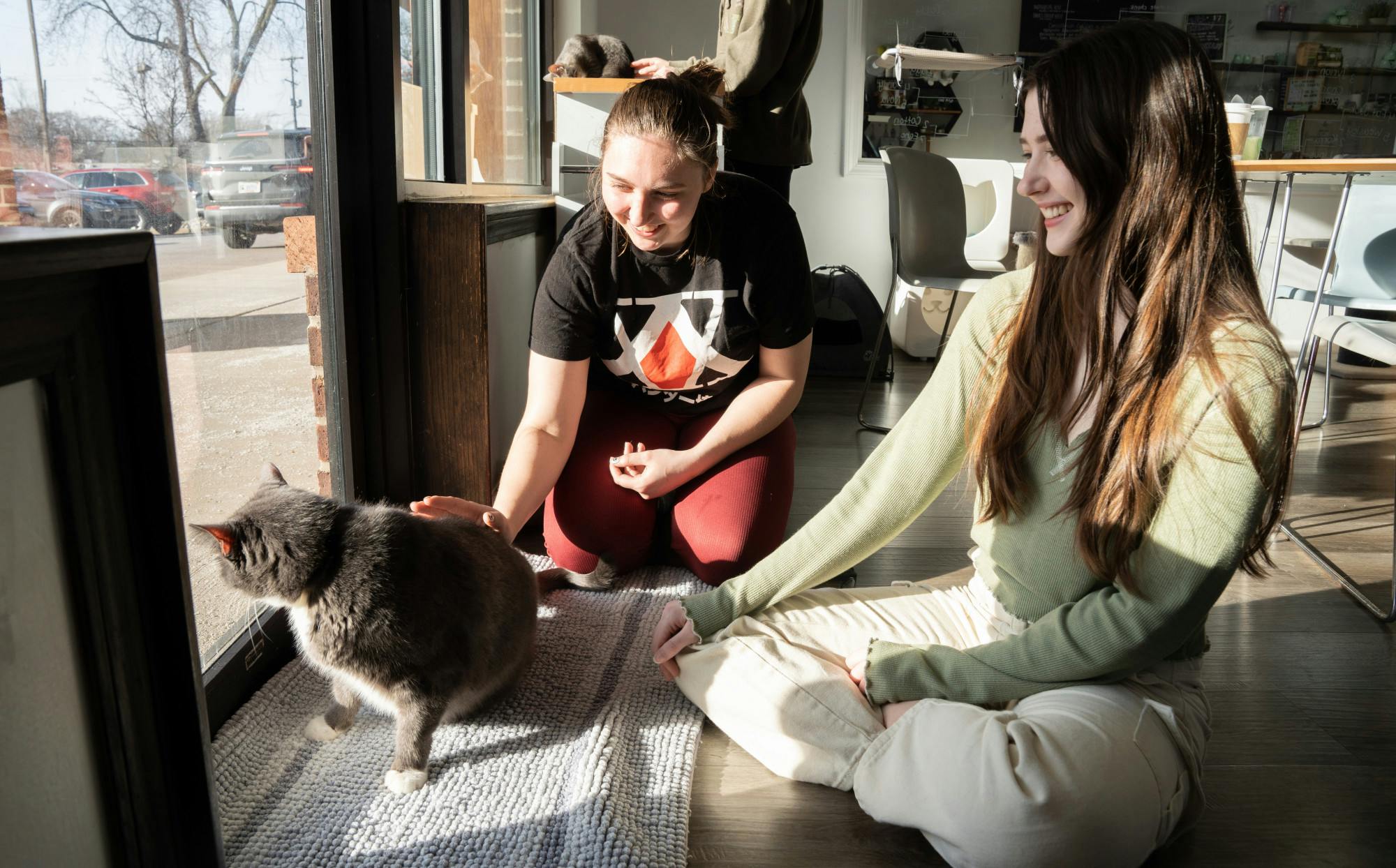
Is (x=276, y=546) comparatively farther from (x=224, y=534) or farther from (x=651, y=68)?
(x=651, y=68)

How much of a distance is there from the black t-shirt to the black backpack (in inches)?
87.0

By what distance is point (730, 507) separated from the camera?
1.88 metres

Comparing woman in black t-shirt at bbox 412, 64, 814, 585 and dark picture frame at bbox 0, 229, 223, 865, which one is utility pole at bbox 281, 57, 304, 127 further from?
dark picture frame at bbox 0, 229, 223, 865

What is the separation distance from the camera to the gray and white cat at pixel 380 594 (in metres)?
1.13

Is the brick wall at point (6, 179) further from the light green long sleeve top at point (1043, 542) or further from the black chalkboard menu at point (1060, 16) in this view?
the black chalkboard menu at point (1060, 16)

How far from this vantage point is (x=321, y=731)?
138cm

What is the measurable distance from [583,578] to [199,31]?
113 cm

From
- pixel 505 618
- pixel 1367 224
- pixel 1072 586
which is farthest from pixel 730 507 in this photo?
pixel 1367 224

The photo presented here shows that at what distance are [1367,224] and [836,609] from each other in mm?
2387

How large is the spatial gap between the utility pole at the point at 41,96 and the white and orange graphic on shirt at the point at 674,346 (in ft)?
3.28

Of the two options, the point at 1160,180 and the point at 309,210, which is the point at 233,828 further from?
the point at 1160,180

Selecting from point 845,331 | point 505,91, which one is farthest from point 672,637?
point 845,331

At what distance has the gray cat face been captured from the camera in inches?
44.0

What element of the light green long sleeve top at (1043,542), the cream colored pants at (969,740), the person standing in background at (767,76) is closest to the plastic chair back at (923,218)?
the person standing in background at (767,76)
